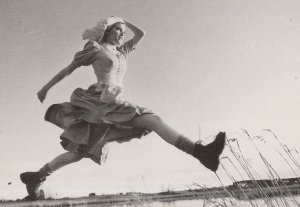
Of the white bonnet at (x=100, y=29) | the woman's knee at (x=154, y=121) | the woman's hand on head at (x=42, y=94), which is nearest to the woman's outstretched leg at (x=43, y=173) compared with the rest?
the woman's hand on head at (x=42, y=94)

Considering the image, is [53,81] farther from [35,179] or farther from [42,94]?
[35,179]

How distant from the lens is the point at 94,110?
3387 mm

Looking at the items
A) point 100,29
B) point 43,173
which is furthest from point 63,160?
point 100,29

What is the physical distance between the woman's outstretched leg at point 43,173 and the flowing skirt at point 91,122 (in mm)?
65

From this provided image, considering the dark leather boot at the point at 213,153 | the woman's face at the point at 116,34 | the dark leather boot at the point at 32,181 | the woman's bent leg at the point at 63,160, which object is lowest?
the dark leather boot at the point at 213,153

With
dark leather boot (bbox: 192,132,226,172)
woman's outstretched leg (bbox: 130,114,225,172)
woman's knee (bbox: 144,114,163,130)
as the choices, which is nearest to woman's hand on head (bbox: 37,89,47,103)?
woman's outstretched leg (bbox: 130,114,225,172)

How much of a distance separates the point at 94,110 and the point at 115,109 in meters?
0.21

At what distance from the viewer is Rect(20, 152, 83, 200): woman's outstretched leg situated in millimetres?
3616

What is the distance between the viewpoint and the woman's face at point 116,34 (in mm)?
3786

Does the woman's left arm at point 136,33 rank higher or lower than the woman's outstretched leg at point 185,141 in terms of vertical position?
higher

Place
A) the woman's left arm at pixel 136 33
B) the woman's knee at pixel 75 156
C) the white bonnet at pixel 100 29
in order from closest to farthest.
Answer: the woman's knee at pixel 75 156 < the white bonnet at pixel 100 29 < the woman's left arm at pixel 136 33

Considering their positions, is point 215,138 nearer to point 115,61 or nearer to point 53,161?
Result: point 115,61

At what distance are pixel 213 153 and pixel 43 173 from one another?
5.25ft

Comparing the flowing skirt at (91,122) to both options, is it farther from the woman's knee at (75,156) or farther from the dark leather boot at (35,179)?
the dark leather boot at (35,179)
